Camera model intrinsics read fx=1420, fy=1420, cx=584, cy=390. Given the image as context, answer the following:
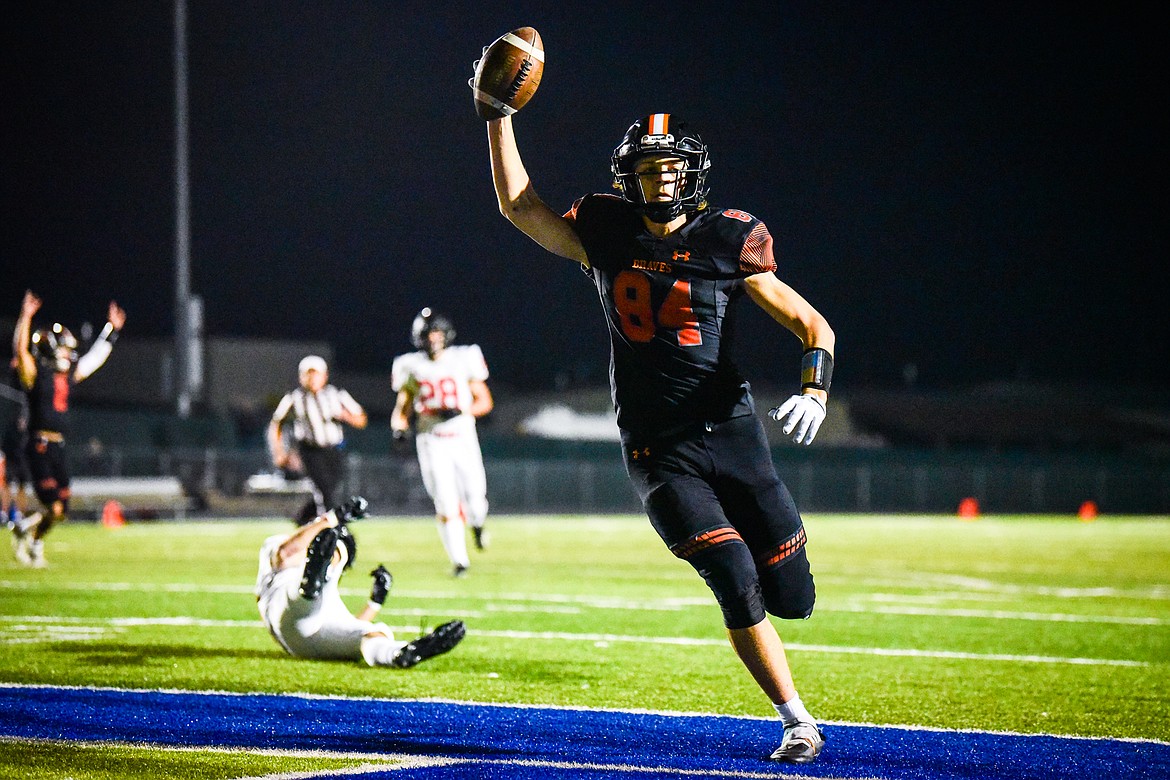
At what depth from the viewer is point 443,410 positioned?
1212cm

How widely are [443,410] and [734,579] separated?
7.71 m

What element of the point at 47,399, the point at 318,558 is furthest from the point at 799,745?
the point at 47,399


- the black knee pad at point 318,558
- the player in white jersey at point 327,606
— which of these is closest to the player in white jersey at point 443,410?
the player in white jersey at point 327,606

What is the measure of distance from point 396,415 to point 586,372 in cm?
3929

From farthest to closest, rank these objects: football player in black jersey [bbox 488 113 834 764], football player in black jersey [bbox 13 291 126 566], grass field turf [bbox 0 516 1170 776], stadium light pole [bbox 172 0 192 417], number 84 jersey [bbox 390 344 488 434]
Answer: stadium light pole [bbox 172 0 192 417], football player in black jersey [bbox 13 291 126 566], number 84 jersey [bbox 390 344 488 434], grass field turf [bbox 0 516 1170 776], football player in black jersey [bbox 488 113 834 764]

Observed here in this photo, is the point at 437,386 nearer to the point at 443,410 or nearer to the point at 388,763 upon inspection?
the point at 443,410

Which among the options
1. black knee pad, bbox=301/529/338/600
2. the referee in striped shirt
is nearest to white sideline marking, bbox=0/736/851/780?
black knee pad, bbox=301/529/338/600

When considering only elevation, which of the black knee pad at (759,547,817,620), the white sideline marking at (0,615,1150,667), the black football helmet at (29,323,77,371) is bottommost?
the white sideline marking at (0,615,1150,667)

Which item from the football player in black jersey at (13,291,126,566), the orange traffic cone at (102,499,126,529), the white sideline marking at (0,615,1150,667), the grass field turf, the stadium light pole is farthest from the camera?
the stadium light pole

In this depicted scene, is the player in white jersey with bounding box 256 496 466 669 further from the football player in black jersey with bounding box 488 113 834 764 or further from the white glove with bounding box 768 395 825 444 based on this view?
the white glove with bounding box 768 395 825 444

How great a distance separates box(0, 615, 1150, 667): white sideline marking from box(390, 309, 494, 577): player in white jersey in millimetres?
3747

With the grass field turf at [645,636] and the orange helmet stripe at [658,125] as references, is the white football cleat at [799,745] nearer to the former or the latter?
the grass field turf at [645,636]

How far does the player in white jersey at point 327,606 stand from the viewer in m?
6.10

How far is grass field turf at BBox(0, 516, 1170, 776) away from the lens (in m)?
5.91
